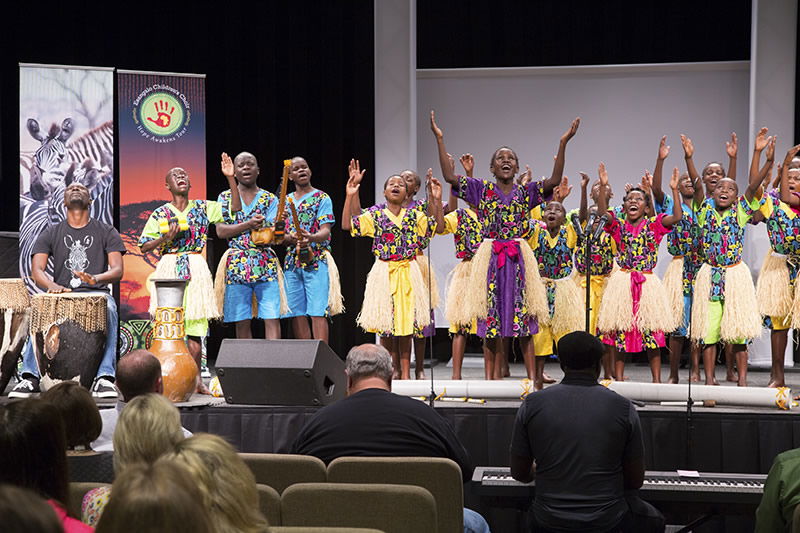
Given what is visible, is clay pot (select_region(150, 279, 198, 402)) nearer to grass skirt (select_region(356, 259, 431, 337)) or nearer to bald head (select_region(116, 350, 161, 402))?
grass skirt (select_region(356, 259, 431, 337))

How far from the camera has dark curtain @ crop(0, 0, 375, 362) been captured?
Answer: 959cm

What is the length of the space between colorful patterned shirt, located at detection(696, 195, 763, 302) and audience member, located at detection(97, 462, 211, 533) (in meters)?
5.55

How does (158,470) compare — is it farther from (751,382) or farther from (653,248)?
(751,382)

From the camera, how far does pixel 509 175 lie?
619 cm

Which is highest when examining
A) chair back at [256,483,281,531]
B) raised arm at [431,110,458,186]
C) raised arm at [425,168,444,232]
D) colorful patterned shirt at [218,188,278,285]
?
raised arm at [431,110,458,186]

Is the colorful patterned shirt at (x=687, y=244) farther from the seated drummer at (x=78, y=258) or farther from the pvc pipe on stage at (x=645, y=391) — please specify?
the seated drummer at (x=78, y=258)

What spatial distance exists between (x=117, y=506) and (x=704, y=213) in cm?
571

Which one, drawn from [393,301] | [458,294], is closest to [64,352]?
[393,301]

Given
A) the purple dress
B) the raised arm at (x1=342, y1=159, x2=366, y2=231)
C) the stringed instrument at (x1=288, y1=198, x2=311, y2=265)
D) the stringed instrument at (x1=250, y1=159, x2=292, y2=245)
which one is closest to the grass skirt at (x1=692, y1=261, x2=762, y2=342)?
the purple dress

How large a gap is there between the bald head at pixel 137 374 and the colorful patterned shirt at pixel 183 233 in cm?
297

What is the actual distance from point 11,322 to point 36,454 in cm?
452

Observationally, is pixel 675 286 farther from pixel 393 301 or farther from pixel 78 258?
pixel 78 258

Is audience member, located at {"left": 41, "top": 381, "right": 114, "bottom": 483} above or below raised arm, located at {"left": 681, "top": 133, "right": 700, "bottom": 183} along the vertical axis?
below

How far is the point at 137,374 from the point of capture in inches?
139
